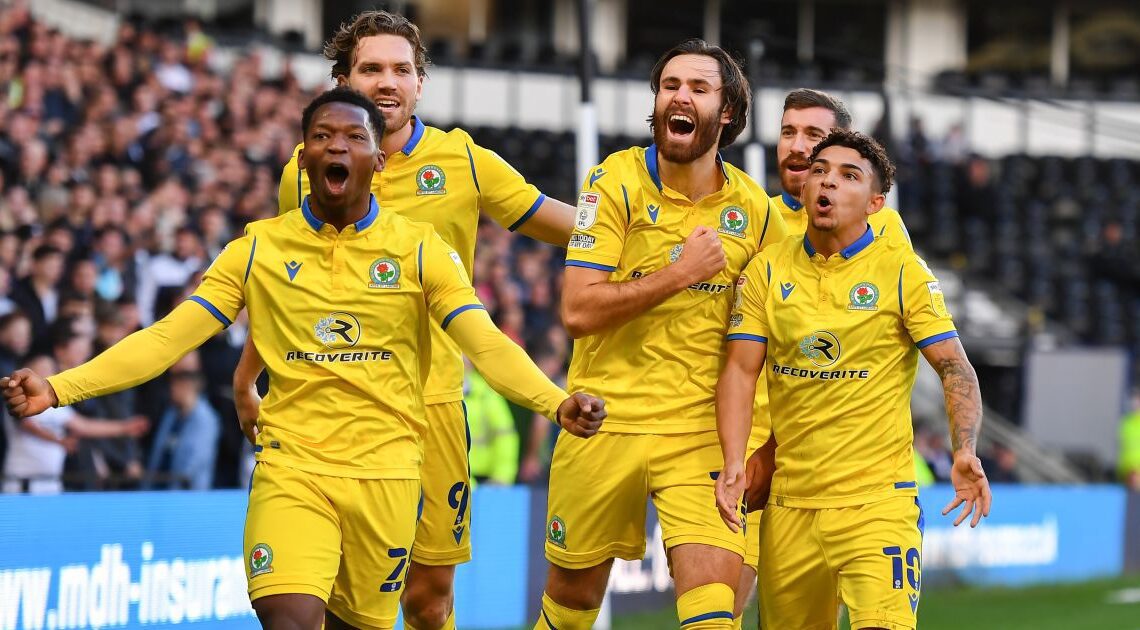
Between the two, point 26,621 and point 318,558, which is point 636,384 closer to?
point 318,558

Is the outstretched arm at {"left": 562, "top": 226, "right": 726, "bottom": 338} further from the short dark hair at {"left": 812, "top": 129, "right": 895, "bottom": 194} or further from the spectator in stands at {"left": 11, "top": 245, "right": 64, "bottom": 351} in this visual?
the spectator in stands at {"left": 11, "top": 245, "right": 64, "bottom": 351}

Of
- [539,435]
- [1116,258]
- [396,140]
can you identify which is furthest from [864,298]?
[1116,258]

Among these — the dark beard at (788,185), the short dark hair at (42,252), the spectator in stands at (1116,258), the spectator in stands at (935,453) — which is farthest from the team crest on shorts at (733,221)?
the spectator in stands at (1116,258)

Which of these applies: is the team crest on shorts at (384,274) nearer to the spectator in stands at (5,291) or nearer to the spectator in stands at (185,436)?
the spectator in stands at (185,436)

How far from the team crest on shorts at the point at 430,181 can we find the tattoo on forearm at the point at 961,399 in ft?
6.70

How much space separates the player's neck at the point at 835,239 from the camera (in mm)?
6340

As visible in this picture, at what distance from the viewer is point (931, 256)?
2495cm

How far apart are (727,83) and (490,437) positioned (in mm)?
5879

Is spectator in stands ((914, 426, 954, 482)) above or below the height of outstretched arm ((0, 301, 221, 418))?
below

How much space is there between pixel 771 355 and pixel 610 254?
0.70 m

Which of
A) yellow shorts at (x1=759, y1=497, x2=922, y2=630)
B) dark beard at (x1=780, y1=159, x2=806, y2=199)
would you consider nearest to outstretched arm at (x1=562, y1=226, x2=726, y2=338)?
yellow shorts at (x1=759, y1=497, x2=922, y2=630)

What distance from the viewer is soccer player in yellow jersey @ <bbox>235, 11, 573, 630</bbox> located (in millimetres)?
6637

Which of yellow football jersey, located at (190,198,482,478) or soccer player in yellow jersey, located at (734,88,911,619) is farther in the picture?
soccer player in yellow jersey, located at (734,88,911,619)

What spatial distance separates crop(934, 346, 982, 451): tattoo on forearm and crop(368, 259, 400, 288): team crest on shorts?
6.43 ft
